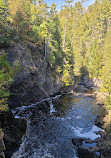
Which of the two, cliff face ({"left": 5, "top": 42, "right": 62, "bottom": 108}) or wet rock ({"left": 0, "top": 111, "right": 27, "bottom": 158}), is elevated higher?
cliff face ({"left": 5, "top": 42, "right": 62, "bottom": 108})

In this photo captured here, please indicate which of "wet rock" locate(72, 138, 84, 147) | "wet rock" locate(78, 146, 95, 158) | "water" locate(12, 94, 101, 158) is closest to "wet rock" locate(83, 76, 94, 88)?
"water" locate(12, 94, 101, 158)

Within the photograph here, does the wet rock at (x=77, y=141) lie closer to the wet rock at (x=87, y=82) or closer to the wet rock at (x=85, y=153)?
the wet rock at (x=85, y=153)

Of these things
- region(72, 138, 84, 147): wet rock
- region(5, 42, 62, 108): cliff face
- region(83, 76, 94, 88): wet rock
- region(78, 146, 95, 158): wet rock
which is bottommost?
region(72, 138, 84, 147): wet rock

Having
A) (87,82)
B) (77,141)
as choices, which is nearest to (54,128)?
(77,141)

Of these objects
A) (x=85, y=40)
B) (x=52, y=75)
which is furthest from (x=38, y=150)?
(x=85, y=40)

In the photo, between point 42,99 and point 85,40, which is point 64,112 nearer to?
point 42,99

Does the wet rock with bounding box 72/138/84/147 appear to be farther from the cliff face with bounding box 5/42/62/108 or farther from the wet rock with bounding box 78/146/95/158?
the cliff face with bounding box 5/42/62/108

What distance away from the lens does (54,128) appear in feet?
59.2

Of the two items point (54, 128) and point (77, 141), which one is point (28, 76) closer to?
point (54, 128)

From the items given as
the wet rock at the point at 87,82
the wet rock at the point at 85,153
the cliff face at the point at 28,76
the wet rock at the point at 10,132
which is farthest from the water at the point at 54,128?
the wet rock at the point at 87,82

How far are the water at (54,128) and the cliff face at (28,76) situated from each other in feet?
6.95

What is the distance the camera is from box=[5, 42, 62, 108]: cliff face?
22933 mm

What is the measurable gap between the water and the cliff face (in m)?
2.12

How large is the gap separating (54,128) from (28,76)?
11.9 metres
